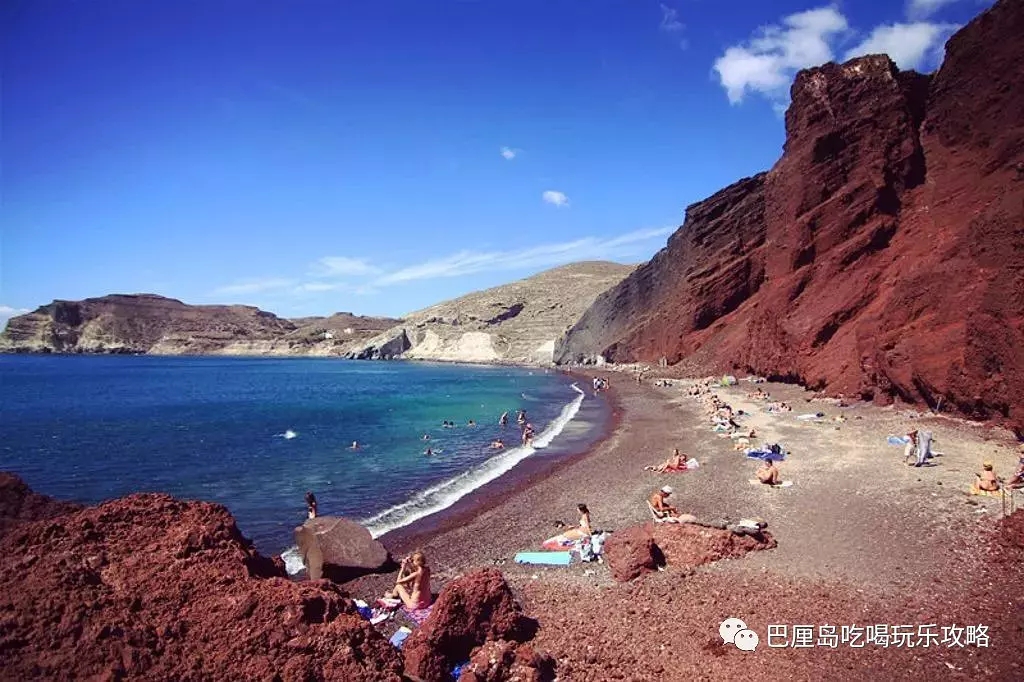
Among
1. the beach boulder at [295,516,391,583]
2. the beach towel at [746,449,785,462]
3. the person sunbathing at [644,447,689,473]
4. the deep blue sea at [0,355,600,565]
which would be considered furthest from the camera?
the deep blue sea at [0,355,600,565]

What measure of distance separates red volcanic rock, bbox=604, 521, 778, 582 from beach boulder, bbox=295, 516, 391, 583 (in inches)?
191

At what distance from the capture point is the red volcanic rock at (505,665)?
22.1 ft

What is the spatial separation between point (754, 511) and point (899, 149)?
32.7 meters

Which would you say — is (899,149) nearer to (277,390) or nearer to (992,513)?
(992,513)

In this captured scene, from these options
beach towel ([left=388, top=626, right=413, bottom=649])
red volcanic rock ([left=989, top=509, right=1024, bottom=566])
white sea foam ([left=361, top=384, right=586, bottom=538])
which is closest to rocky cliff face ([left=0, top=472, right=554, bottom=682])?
beach towel ([left=388, top=626, right=413, bottom=649])

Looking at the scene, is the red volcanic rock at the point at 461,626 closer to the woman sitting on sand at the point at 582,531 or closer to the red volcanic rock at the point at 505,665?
the red volcanic rock at the point at 505,665

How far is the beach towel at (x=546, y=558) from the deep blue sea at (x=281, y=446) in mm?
5653

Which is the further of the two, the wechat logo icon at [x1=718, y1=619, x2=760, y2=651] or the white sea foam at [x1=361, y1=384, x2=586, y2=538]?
the white sea foam at [x1=361, y1=384, x2=586, y2=538]

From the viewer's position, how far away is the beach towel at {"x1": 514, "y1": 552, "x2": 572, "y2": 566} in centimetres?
1167

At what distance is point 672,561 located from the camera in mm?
10609

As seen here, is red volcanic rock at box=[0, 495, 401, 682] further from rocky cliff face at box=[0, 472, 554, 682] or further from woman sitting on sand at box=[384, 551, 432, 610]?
woman sitting on sand at box=[384, 551, 432, 610]

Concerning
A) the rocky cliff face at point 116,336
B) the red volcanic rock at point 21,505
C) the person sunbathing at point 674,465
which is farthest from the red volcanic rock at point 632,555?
the rocky cliff face at point 116,336

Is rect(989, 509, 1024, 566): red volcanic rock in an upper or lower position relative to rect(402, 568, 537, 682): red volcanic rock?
upper

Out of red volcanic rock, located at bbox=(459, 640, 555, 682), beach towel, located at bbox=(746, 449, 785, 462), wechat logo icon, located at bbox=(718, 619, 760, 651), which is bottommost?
wechat logo icon, located at bbox=(718, 619, 760, 651)
